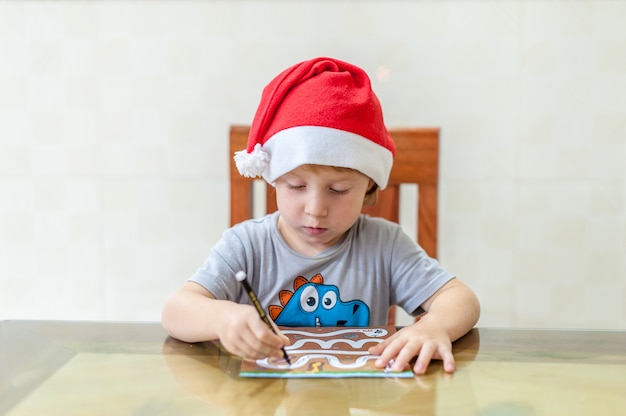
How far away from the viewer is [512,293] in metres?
1.72

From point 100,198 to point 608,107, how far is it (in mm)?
1317

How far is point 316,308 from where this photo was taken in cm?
107

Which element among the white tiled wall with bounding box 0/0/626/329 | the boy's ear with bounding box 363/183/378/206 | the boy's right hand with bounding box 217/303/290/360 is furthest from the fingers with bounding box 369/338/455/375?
the white tiled wall with bounding box 0/0/626/329

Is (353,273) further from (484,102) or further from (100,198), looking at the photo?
(100,198)

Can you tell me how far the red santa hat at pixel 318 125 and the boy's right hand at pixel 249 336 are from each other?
27 centimetres

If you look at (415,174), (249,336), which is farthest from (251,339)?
(415,174)

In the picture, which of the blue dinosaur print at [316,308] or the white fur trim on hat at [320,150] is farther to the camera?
the blue dinosaur print at [316,308]

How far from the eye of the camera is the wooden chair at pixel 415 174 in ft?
4.02

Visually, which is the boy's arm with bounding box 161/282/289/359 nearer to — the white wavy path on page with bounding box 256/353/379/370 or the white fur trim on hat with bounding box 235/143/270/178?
the white wavy path on page with bounding box 256/353/379/370

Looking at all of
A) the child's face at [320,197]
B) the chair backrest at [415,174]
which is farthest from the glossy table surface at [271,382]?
the chair backrest at [415,174]

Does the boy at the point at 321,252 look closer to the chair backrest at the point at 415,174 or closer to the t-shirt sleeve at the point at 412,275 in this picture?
the t-shirt sleeve at the point at 412,275

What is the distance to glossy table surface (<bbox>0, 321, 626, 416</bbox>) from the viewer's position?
0.60 metres

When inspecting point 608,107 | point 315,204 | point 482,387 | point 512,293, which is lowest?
point 512,293

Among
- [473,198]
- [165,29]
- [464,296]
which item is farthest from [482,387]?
[165,29]
